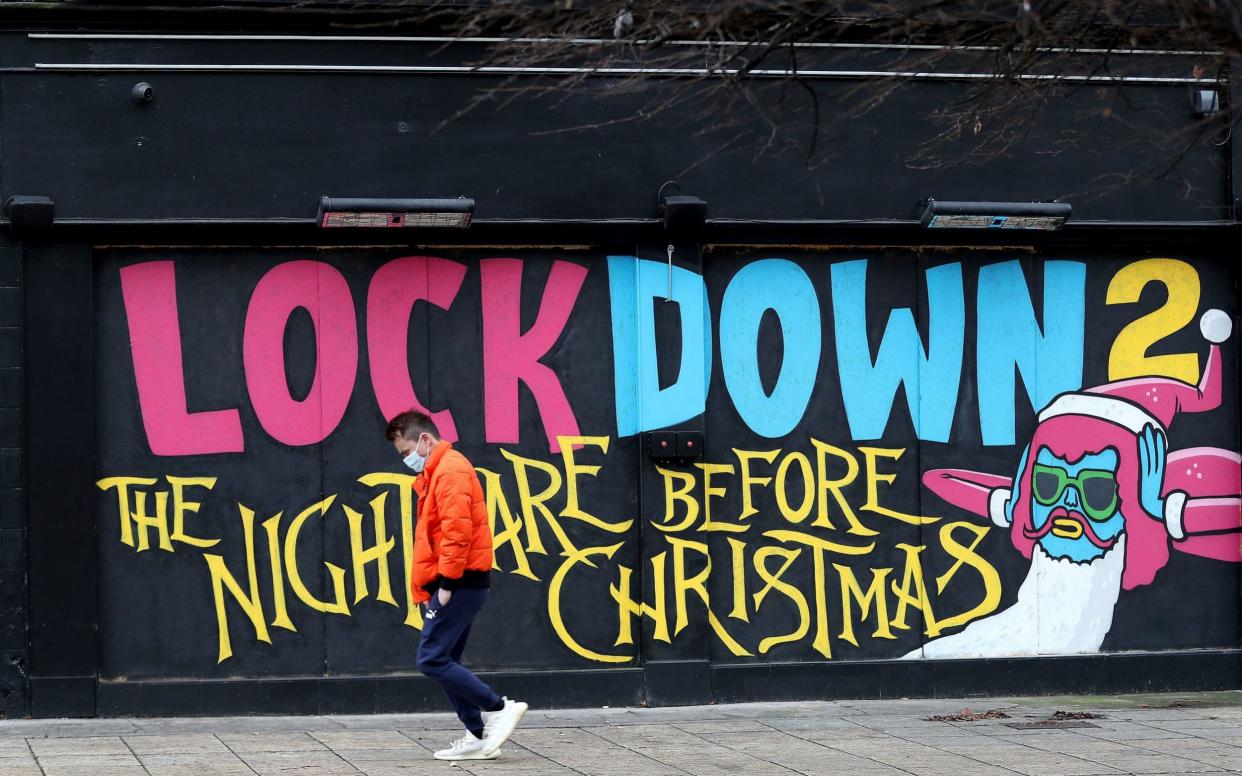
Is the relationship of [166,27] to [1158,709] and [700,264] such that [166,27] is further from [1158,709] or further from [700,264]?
[1158,709]

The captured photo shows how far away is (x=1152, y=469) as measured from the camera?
458 inches

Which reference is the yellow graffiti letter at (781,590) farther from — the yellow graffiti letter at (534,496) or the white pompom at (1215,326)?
the white pompom at (1215,326)

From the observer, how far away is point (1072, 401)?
1155cm

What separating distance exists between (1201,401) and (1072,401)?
97 cm

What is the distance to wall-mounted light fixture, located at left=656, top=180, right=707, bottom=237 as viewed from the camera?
10.9 m

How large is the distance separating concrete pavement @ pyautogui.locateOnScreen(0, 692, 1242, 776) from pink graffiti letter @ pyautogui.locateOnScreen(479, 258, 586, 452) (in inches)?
75.1

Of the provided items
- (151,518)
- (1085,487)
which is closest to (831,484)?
(1085,487)

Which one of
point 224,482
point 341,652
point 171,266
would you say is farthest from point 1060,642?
point 171,266

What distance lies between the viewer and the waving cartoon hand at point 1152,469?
38.1ft

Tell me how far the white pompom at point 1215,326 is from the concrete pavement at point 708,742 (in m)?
2.53

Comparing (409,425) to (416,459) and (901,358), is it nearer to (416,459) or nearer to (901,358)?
(416,459)

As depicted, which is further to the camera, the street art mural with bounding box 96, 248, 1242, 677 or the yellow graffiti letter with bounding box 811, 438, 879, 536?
the yellow graffiti letter with bounding box 811, 438, 879, 536

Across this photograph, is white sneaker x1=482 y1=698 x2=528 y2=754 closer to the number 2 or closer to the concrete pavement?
the concrete pavement

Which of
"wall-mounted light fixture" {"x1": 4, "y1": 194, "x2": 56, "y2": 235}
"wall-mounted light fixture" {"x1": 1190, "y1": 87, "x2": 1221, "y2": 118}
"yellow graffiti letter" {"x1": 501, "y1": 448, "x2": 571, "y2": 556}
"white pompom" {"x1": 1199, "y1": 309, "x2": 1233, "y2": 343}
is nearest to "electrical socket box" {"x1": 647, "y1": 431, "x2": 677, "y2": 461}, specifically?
"yellow graffiti letter" {"x1": 501, "y1": 448, "x2": 571, "y2": 556}
